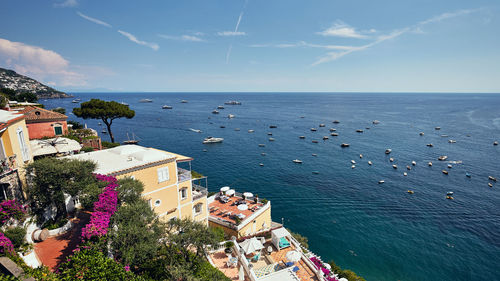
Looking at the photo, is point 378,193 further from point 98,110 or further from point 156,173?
point 98,110

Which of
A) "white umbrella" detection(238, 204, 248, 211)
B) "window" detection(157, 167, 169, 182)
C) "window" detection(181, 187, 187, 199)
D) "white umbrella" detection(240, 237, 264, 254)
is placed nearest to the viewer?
"white umbrella" detection(240, 237, 264, 254)

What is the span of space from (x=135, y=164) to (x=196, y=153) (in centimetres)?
4597

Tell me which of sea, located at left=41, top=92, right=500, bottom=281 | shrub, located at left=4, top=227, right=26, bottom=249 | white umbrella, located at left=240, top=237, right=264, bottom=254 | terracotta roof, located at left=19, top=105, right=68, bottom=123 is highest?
terracotta roof, located at left=19, top=105, right=68, bottom=123

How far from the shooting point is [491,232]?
32688 millimetres

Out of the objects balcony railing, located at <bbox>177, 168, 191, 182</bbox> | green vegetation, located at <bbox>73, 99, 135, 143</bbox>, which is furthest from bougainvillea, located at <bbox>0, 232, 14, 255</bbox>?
green vegetation, located at <bbox>73, 99, 135, 143</bbox>

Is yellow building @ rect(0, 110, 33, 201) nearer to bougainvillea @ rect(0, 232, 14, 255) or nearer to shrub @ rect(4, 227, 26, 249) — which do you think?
shrub @ rect(4, 227, 26, 249)

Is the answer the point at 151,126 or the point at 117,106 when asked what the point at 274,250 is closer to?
the point at 117,106

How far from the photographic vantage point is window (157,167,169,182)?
2094 cm

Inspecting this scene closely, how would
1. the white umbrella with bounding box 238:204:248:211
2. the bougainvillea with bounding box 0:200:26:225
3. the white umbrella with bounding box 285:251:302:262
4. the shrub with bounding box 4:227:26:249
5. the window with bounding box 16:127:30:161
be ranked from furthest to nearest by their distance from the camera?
the white umbrella with bounding box 238:204:248:211 → the white umbrella with bounding box 285:251:302:262 → the window with bounding box 16:127:30:161 → the bougainvillea with bounding box 0:200:26:225 → the shrub with bounding box 4:227:26:249

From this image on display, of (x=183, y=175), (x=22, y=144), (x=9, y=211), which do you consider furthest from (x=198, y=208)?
(x=9, y=211)

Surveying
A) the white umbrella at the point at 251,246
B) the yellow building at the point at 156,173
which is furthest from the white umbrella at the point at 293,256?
the yellow building at the point at 156,173

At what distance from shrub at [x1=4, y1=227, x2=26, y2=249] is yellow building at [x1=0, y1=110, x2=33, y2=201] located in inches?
151

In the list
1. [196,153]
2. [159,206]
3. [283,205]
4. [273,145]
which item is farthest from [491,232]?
[196,153]

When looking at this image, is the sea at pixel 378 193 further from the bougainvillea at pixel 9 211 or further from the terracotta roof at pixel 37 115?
the bougainvillea at pixel 9 211
